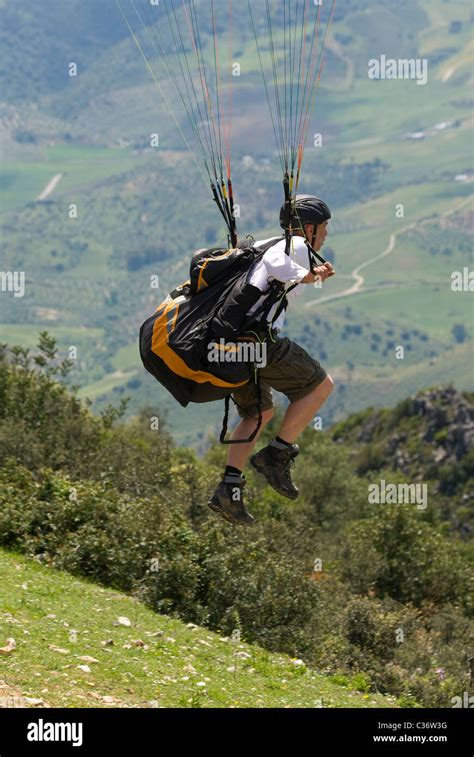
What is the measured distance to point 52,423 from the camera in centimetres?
2350

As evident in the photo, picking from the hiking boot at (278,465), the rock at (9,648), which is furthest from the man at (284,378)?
the rock at (9,648)

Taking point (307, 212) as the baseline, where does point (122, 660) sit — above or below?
below

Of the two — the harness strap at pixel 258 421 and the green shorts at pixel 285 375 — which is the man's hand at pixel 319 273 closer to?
the green shorts at pixel 285 375

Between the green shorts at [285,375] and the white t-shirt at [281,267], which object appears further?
the green shorts at [285,375]

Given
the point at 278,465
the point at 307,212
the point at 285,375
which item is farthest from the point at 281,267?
the point at 278,465

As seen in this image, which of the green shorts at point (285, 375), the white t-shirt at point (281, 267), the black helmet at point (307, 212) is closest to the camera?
the white t-shirt at point (281, 267)

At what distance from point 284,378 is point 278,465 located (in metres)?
0.90

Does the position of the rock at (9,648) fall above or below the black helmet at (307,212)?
below

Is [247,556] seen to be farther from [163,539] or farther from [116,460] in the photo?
[116,460]

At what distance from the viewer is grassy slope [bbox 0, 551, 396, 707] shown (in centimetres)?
1027

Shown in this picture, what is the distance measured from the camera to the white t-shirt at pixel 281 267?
9.67 meters

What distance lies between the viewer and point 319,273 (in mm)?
9891

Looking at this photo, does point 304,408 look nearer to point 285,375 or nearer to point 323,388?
point 323,388
